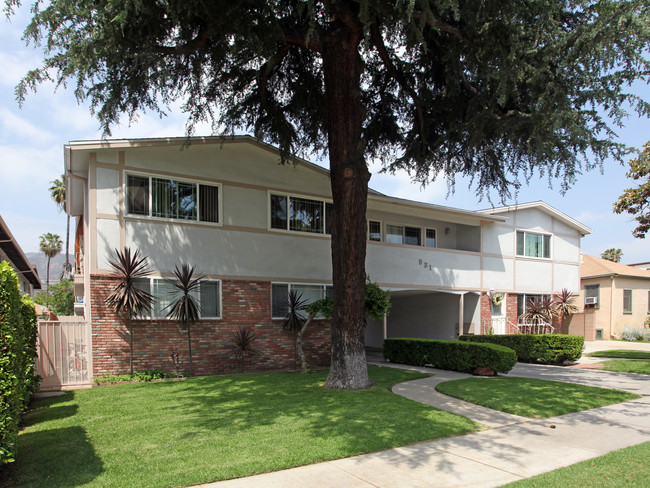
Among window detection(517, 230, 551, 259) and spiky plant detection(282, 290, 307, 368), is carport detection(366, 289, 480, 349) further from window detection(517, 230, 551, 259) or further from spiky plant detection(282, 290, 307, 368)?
spiky plant detection(282, 290, 307, 368)

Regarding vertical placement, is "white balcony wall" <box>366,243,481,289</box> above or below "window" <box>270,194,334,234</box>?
below

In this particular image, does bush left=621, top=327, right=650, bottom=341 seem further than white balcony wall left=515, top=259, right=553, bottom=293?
Yes

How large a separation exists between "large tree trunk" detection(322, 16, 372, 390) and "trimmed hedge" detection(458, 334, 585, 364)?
8.56 m

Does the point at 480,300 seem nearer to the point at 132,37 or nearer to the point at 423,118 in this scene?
the point at 423,118

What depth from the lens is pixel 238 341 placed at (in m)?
14.0

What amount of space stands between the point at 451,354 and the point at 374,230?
22.9 ft

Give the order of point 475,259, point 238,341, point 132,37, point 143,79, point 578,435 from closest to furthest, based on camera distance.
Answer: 1. point 578,435
2. point 132,37
3. point 143,79
4. point 238,341
5. point 475,259

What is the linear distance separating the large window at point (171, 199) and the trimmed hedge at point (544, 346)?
35.6 feet

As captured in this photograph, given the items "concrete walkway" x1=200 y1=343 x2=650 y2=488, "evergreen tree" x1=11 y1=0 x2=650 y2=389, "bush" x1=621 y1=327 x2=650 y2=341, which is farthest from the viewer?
"bush" x1=621 y1=327 x2=650 y2=341

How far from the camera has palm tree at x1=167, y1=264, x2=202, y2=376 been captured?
13.0 metres

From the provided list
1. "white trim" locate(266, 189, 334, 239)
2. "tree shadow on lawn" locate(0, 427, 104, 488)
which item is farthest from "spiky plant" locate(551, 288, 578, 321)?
"tree shadow on lawn" locate(0, 427, 104, 488)

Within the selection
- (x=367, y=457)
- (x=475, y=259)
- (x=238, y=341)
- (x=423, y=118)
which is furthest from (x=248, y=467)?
(x=475, y=259)

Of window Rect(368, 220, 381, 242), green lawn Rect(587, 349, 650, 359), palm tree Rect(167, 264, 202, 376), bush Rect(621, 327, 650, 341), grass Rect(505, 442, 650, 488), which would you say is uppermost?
window Rect(368, 220, 381, 242)

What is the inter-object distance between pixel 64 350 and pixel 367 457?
29.7 ft
